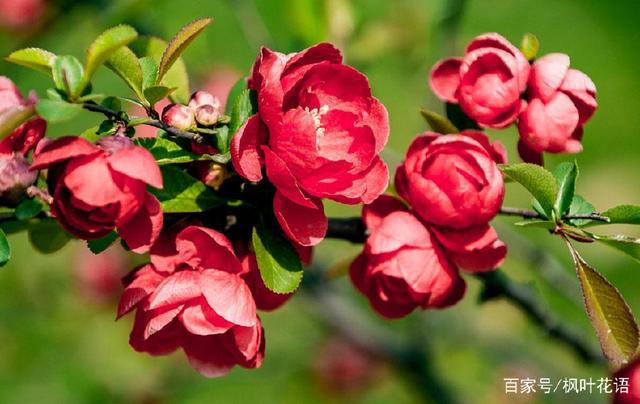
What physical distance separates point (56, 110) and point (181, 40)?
150 millimetres

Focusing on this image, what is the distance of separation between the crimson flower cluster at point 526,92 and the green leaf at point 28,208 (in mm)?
470

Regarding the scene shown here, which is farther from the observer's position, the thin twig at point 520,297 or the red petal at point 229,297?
the thin twig at point 520,297

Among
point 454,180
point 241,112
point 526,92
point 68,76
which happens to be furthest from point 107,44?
point 526,92

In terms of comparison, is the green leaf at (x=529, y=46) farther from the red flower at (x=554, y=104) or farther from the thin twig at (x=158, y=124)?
the thin twig at (x=158, y=124)

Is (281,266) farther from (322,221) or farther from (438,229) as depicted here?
(438,229)

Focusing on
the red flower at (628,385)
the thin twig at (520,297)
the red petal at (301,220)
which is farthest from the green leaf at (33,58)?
the red flower at (628,385)

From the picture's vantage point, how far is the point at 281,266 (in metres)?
0.77

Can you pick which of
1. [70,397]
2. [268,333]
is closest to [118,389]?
[70,397]

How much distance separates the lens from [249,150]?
0.72 m

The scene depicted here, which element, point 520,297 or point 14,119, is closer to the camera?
point 14,119

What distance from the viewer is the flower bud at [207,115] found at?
752mm

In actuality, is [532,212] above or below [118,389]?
above

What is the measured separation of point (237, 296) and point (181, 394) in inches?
60.0

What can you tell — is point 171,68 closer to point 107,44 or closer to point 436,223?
point 107,44
